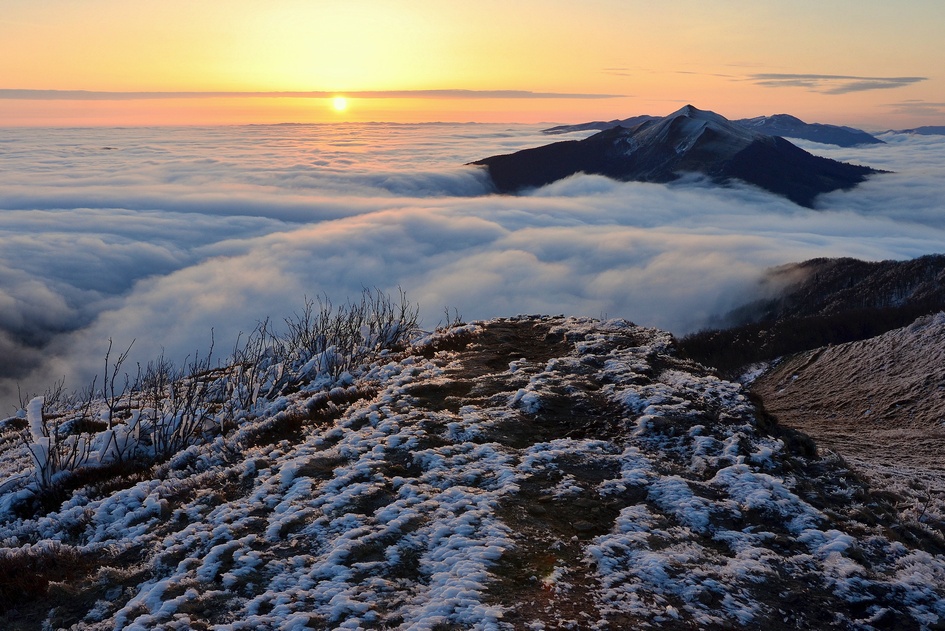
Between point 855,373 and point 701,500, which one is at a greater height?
point 701,500

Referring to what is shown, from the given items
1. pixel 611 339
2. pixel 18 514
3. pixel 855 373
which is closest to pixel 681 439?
pixel 611 339

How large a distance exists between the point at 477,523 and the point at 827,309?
109285 millimetres

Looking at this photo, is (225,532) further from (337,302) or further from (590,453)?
(337,302)

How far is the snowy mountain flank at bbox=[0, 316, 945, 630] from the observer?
7.13m

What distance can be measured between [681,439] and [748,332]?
88634 mm

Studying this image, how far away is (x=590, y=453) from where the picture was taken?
11438 mm

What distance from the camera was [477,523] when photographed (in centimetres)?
870

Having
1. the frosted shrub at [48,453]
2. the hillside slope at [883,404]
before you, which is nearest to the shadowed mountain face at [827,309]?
the hillside slope at [883,404]

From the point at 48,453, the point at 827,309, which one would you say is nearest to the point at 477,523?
the point at 48,453

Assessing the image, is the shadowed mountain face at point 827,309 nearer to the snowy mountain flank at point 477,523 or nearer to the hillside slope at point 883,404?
the hillside slope at point 883,404

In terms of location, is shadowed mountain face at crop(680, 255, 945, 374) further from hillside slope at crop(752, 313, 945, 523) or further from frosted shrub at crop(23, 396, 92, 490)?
frosted shrub at crop(23, 396, 92, 490)

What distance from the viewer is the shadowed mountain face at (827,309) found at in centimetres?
8112

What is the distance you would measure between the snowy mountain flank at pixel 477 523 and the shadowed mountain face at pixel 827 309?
4877 centimetres

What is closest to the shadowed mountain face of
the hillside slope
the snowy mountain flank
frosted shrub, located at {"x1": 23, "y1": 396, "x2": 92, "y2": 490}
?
the hillside slope
